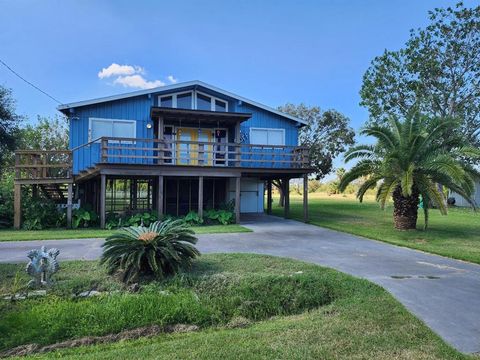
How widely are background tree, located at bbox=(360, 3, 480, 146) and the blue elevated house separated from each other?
11.4m

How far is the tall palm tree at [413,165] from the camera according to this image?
1171 cm

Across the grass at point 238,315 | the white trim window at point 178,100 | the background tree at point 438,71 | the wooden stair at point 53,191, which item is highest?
the background tree at point 438,71

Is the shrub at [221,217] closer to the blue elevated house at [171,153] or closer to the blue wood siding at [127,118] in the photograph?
the blue elevated house at [171,153]

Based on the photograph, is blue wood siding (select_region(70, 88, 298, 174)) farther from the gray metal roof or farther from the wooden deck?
the gray metal roof

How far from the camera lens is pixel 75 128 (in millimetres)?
16266

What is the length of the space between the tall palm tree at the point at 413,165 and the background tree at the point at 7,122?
45.0 feet

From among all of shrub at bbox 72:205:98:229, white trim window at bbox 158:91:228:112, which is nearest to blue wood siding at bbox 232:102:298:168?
white trim window at bbox 158:91:228:112

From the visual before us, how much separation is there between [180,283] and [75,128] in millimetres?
12746

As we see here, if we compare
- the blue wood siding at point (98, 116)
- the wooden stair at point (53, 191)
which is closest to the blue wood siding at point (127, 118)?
the blue wood siding at point (98, 116)

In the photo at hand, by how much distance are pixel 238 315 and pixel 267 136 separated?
1518 cm

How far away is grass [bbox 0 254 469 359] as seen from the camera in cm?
369

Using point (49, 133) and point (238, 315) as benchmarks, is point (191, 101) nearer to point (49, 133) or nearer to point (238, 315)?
point (238, 315)

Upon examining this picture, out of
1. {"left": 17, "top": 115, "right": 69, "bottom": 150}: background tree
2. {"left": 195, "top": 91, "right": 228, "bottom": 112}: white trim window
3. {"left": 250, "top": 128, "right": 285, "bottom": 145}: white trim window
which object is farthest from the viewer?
{"left": 17, "top": 115, "right": 69, "bottom": 150}: background tree

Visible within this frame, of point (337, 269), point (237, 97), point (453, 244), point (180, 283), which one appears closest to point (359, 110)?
point (237, 97)
